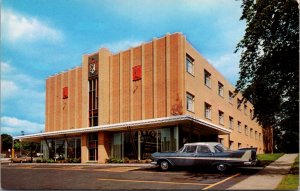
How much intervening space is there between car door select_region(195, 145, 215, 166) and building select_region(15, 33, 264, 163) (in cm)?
487

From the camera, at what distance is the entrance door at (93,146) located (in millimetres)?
36656

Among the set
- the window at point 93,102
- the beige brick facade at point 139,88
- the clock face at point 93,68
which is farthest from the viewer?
the clock face at point 93,68

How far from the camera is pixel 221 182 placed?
16.1 meters

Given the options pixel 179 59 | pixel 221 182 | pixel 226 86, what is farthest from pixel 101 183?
pixel 226 86

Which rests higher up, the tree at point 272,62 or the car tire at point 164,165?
the tree at point 272,62

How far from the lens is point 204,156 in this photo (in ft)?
67.8

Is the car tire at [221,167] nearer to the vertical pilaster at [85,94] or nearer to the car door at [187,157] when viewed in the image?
the car door at [187,157]

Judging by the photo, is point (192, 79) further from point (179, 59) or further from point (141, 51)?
point (141, 51)

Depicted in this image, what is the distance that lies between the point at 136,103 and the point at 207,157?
1509 centimetres

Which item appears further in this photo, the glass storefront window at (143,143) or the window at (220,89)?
the window at (220,89)

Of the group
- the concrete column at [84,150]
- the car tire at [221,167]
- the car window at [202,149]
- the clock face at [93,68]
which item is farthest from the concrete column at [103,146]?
the car tire at [221,167]

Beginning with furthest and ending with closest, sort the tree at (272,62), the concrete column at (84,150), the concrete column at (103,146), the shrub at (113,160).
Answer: the concrete column at (84,150), the concrete column at (103,146), the shrub at (113,160), the tree at (272,62)

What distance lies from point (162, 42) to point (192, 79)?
4258 millimetres

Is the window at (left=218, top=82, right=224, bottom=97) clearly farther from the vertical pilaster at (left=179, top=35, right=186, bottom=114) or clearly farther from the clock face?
the clock face
